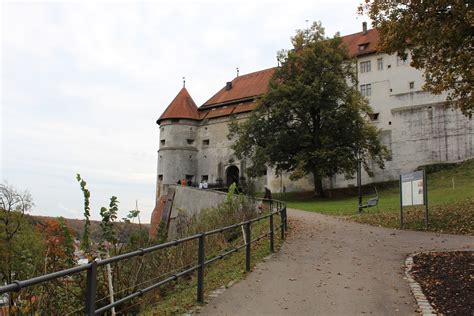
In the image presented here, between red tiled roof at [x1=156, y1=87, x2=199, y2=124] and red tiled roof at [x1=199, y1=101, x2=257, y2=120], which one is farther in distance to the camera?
red tiled roof at [x1=156, y1=87, x2=199, y2=124]

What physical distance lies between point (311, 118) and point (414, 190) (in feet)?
72.5

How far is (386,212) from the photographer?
64.9 feet

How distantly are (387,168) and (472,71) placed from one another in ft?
99.0

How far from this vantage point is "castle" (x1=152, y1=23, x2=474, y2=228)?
127 ft

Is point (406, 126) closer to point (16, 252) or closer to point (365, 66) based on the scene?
point (365, 66)

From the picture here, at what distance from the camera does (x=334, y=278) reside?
811cm

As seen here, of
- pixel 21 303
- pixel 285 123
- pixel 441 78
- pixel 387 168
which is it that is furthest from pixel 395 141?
pixel 21 303

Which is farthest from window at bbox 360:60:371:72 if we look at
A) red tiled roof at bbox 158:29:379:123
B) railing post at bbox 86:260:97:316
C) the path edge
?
railing post at bbox 86:260:97:316

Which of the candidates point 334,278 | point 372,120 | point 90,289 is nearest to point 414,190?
point 334,278

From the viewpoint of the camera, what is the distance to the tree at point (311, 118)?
3366cm

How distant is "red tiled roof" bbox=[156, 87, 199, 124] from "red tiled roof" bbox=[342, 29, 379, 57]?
70.1 ft

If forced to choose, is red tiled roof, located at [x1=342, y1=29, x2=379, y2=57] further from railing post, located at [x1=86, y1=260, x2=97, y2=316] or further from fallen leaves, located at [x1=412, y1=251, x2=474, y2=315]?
railing post, located at [x1=86, y1=260, x2=97, y2=316]

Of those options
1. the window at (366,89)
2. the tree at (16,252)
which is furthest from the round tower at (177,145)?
the tree at (16,252)

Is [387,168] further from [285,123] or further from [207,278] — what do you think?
[207,278]
